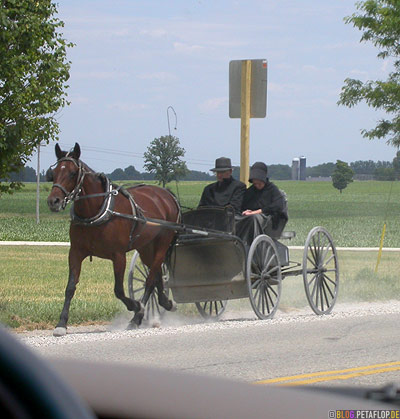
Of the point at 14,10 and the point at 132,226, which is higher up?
the point at 14,10

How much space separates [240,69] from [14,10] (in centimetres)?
388

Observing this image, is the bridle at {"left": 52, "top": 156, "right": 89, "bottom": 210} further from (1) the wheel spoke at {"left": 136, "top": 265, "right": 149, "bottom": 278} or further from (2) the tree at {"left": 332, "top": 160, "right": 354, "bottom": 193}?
(2) the tree at {"left": 332, "top": 160, "right": 354, "bottom": 193}

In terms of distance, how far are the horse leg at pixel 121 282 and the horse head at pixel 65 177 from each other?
1.00 m

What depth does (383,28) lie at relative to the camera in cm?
2897

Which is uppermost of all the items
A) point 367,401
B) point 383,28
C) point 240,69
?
point 383,28

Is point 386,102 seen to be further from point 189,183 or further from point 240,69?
point 189,183

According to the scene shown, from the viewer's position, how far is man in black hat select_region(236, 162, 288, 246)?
1251 cm

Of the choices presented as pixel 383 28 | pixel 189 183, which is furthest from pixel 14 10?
pixel 189 183

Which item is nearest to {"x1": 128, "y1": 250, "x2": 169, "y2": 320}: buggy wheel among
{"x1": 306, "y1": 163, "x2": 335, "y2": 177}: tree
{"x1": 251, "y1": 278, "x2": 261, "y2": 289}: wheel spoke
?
{"x1": 251, "y1": 278, "x2": 261, "y2": 289}: wheel spoke

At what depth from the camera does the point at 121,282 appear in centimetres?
1177

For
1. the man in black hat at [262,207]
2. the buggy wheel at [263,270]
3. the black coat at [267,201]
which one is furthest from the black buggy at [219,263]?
the black coat at [267,201]

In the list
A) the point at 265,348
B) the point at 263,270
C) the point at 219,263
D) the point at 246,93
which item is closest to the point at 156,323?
the point at 219,263

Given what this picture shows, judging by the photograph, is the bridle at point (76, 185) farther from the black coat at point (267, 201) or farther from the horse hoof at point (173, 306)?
the black coat at point (267, 201)

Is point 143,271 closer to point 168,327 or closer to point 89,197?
point 168,327
